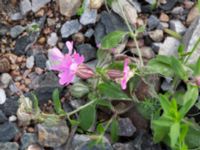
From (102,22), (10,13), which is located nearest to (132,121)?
(102,22)

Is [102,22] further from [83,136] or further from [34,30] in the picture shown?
[83,136]

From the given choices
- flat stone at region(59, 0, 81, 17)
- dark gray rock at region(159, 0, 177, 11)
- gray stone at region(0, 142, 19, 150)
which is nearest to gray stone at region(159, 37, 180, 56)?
dark gray rock at region(159, 0, 177, 11)

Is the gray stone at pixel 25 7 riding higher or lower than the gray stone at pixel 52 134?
higher

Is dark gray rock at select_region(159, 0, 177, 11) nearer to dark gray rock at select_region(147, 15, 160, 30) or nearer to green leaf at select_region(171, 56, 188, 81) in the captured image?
dark gray rock at select_region(147, 15, 160, 30)

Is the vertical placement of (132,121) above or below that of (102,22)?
below

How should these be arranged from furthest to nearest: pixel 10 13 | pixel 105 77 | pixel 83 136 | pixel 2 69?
pixel 10 13
pixel 2 69
pixel 83 136
pixel 105 77

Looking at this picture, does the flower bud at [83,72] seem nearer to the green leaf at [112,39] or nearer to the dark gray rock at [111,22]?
the green leaf at [112,39]

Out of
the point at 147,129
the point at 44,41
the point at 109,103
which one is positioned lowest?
the point at 147,129

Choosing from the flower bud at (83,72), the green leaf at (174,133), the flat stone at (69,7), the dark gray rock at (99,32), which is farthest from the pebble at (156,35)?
the green leaf at (174,133)
